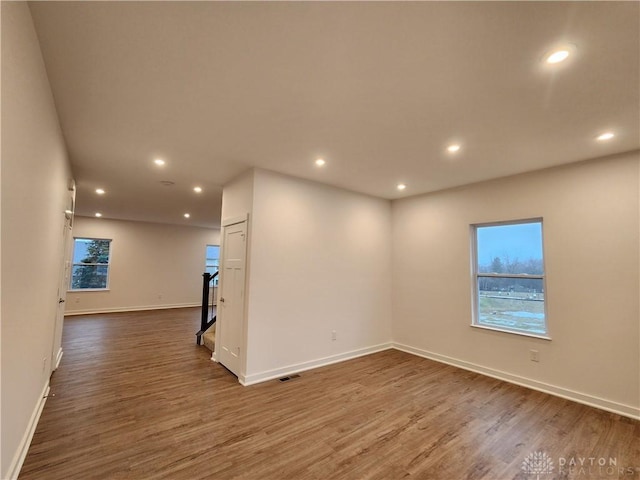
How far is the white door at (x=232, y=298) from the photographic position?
3733 millimetres

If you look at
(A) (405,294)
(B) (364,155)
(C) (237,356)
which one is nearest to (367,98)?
(B) (364,155)

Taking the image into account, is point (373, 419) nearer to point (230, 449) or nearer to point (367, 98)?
point (230, 449)

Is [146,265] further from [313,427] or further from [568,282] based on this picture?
[568,282]

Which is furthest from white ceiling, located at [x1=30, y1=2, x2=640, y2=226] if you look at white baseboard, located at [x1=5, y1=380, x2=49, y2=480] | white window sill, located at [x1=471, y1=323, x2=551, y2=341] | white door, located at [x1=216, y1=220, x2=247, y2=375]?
white baseboard, located at [x1=5, y1=380, x2=49, y2=480]

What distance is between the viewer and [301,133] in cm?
274

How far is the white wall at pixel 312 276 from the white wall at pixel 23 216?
6.15ft

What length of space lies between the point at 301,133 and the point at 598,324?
3.70 m

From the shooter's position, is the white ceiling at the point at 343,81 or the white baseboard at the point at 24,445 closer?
the white ceiling at the point at 343,81

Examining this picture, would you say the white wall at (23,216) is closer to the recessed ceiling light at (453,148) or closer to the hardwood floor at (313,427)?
the hardwood floor at (313,427)

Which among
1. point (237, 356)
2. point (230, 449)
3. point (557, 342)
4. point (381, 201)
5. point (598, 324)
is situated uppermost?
point (381, 201)

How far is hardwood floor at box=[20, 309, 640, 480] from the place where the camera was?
207cm

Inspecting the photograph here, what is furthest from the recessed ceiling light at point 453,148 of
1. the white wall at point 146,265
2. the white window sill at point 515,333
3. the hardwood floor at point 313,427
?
the white wall at point 146,265

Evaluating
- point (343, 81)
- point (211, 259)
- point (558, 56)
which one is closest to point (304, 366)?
point (343, 81)

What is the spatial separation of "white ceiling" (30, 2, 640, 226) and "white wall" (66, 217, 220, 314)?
232 inches
